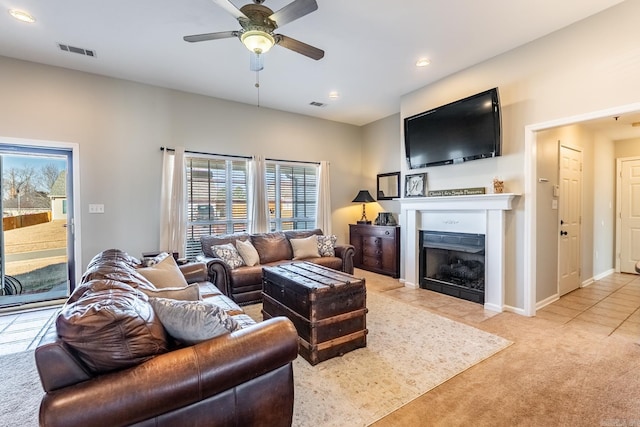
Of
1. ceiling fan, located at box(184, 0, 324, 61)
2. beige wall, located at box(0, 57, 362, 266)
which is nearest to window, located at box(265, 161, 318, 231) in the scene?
beige wall, located at box(0, 57, 362, 266)

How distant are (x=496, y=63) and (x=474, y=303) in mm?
3021

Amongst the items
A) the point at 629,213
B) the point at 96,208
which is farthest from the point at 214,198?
the point at 629,213

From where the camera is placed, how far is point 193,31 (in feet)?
10.0

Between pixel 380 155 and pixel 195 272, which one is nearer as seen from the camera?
pixel 195 272

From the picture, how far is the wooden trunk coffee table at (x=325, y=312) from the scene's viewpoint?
241 centimetres

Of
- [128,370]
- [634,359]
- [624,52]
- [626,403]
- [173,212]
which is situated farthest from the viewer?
[173,212]

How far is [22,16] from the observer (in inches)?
109

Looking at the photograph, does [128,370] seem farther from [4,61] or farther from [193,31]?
[4,61]

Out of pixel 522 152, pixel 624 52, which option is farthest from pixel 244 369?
pixel 624 52

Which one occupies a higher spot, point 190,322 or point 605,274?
point 190,322

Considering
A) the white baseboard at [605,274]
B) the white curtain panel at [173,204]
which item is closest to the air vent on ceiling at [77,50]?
the white curtain panel at [173,204]

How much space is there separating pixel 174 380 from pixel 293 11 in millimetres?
2349

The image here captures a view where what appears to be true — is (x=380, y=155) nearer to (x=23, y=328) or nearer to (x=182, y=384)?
(x=182, y=384)

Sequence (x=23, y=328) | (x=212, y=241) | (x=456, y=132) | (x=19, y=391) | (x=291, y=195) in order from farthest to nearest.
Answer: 1. (x=291, y=195)
2. (x=212, y=241)
3. (x=456, y=132)
4. (x=23, y=328)
5. (x=19, y=391)
